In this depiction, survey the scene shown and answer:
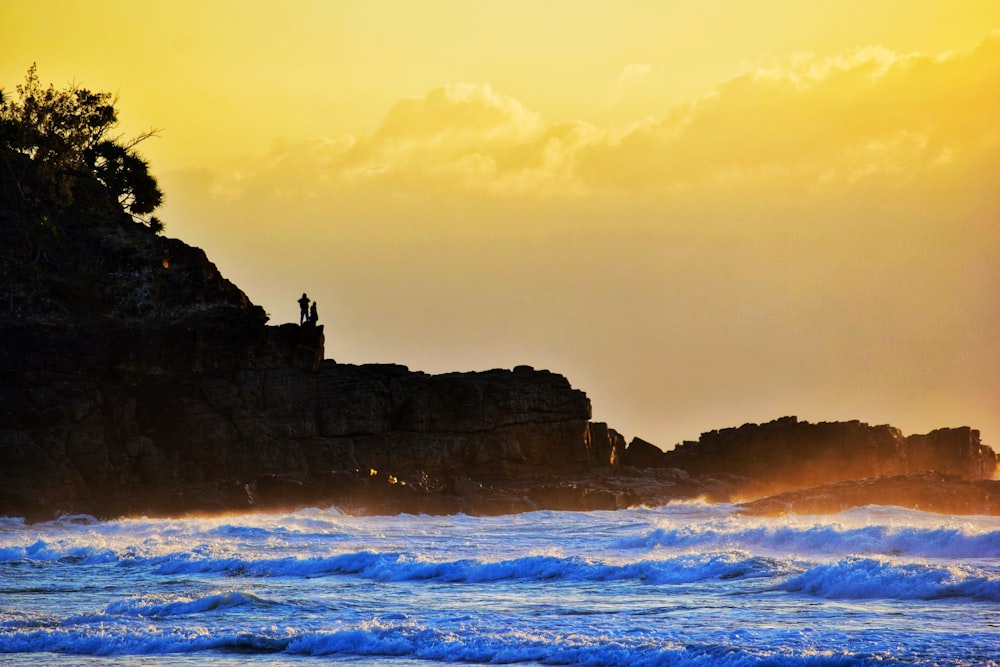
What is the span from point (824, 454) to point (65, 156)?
47.7 meters

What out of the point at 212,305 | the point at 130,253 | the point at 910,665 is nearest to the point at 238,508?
the point at 212,305

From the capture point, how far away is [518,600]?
23.7 m

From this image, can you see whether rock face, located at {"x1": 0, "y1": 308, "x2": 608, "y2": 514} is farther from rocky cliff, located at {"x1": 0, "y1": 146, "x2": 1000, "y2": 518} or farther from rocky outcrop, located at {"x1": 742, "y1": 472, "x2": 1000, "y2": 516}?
rocky outcrop, located at {"x1": 742, "y1": 472, "x2": 1000, "y2": 516}

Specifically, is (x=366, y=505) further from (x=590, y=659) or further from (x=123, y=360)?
(x=590, y=659)

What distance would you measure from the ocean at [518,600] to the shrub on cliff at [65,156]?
30.8 meters

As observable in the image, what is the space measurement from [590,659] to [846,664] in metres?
3.64

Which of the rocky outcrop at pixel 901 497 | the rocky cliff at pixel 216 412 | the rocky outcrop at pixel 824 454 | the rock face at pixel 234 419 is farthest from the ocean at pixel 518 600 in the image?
the rocky outcrop at pixel 824 454

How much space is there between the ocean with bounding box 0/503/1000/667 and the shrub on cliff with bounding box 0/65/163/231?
3078 cm

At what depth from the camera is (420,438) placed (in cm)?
5853

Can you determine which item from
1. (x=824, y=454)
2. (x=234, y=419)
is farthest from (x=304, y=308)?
(x=824, y=454)

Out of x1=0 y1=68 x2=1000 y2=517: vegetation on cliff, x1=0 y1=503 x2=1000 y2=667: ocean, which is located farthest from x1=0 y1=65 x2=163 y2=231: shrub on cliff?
x1=0 y1=503 x2=1000 y2=667: ocean

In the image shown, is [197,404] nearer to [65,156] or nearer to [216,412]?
[216,412]

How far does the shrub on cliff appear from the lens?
209ft

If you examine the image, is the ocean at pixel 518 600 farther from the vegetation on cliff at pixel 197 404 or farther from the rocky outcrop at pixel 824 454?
the rocky outcrop at pixel 824 454
